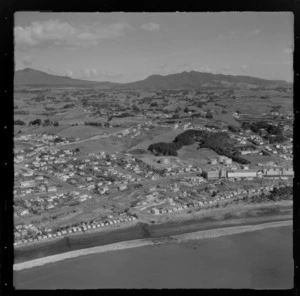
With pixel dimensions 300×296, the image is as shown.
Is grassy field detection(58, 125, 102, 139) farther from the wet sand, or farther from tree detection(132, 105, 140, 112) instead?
the wet sand

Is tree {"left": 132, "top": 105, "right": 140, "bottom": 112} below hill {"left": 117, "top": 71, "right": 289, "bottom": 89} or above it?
below

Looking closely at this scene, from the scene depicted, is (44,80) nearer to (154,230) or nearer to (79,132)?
(79,132)

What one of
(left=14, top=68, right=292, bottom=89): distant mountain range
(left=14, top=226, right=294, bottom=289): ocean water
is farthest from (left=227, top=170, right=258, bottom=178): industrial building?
(left=14, top=68, right=292, bottom=89): distant mountain range

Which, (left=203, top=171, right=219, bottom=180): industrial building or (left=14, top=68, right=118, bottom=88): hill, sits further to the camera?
(left=203, top=171, right=219, bottom=180): industrial building

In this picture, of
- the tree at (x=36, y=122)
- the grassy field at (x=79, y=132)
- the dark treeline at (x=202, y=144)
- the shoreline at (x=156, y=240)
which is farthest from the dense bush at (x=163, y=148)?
the tree at (x=36, y=122)

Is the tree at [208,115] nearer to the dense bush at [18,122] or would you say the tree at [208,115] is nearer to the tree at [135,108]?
the tree at [135,108]
